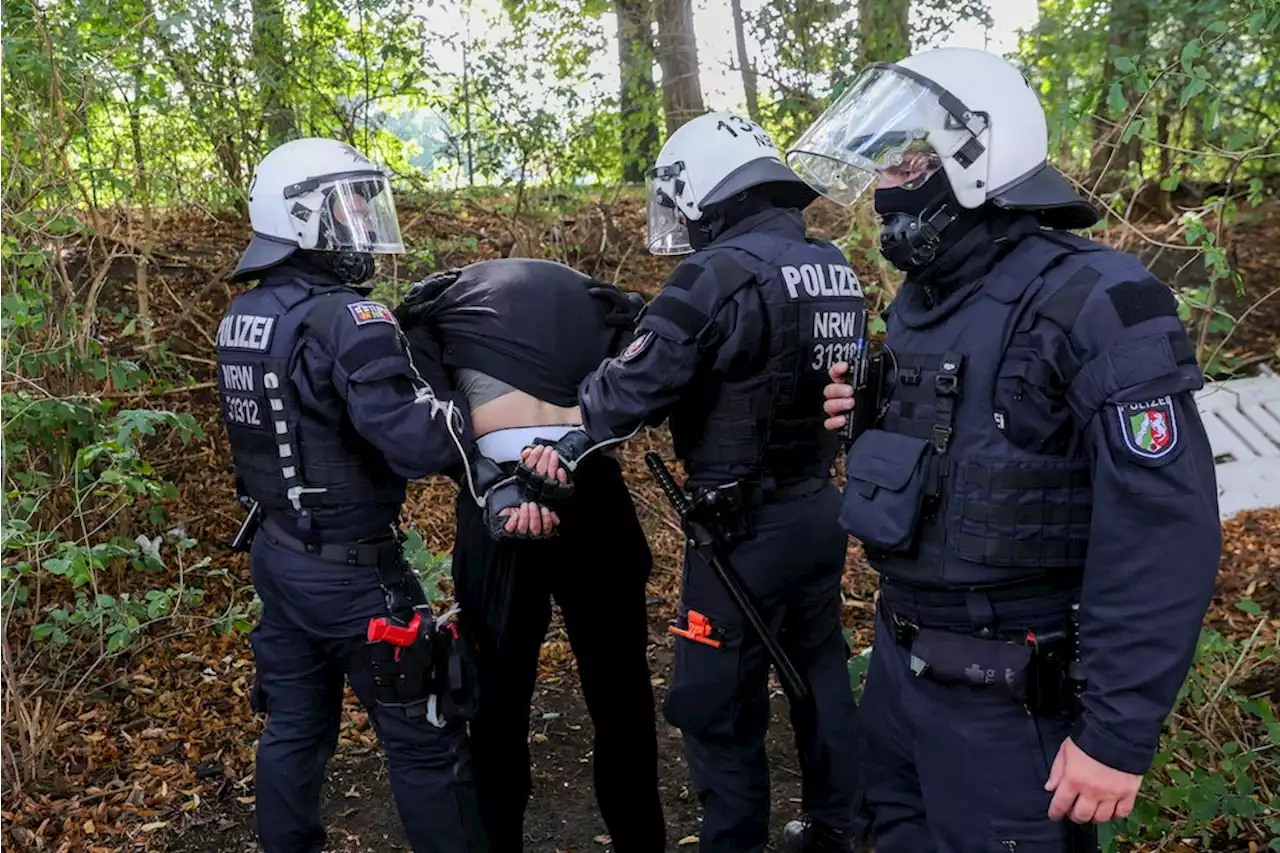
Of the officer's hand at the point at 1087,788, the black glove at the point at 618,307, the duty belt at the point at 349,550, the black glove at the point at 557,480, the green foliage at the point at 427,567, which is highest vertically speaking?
the black glove at the point at 618,307

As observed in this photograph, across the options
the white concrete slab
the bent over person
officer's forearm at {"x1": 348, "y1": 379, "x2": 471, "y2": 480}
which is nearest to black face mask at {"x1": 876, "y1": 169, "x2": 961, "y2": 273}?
the bent over person

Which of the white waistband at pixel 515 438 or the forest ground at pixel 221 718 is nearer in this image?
the white waistband at pixel 515 438

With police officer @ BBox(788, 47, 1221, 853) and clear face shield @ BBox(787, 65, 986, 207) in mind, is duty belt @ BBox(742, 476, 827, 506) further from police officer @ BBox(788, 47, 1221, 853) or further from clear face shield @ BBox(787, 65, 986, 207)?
clear face shield @ BBox(787, 65, 986, 207)

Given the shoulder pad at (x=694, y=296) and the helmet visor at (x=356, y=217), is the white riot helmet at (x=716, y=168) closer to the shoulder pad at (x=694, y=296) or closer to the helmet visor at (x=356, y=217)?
the shoulder pad at (x=694, y=296)

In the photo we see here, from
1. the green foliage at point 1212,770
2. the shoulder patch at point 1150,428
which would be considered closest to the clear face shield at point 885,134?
the shoulder patch at point 1150,428

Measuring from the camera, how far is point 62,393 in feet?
14.4

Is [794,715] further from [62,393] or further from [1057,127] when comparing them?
[62,393]

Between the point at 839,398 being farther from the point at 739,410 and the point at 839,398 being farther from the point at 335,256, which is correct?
the point at 335,256

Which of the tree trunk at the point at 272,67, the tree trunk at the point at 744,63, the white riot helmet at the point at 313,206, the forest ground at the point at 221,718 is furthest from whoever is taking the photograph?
the tree trunk at the point at 744,63

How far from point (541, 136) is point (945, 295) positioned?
5.25 m

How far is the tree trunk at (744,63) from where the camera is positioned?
654 cm

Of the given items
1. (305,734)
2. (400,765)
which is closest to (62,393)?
(305,734)

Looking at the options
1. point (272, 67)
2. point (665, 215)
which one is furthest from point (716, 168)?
point (272, 67)

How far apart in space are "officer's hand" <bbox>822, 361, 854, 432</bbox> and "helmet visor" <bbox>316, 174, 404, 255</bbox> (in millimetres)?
1493
